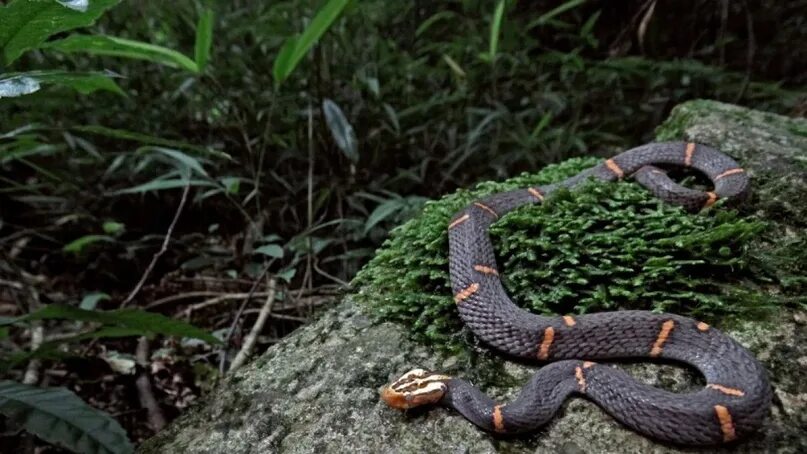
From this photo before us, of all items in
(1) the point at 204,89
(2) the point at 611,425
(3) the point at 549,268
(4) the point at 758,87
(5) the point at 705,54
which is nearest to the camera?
(2) the point at 611,425

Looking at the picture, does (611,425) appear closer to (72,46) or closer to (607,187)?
(607,187)

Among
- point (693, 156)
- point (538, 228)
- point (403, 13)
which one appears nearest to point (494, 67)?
point (403, 13)

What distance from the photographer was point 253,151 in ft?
16.4

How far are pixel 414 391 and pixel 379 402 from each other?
20cm

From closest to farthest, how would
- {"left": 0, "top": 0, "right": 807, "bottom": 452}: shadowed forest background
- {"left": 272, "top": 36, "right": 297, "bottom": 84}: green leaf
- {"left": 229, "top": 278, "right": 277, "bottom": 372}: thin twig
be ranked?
{"left": 272, "top": 36, "right": 297, "bottom": 84}: green leaf → {"left": 229, "top": 278, "right": 277, "bottom": 372}: thin twig → {"left": 0, "top": 0, "right": 807, "bottom": 452}: shadowed forest background

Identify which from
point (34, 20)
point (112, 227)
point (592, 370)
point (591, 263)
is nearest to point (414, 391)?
point (592, 370)

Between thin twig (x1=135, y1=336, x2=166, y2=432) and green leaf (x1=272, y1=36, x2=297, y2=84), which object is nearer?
thin twig (x1=135, y1=336, x2=166, y2=432)

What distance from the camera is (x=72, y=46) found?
2.44 m

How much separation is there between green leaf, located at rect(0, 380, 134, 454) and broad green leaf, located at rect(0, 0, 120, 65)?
1.23 meters

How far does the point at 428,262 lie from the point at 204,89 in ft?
11.1

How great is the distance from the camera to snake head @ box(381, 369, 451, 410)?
2.07 m

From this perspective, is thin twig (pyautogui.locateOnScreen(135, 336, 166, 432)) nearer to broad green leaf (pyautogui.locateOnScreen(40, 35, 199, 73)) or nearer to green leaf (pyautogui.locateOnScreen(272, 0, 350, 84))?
broad green leaf (pyautogui.locateOnScreen(40, 35, 199, 73))

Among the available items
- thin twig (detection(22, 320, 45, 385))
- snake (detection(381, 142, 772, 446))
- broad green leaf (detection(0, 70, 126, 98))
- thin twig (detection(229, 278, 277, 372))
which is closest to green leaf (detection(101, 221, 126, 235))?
thin twig (detection(22, 320, 45, 385))

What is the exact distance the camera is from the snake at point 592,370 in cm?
Result: 190
